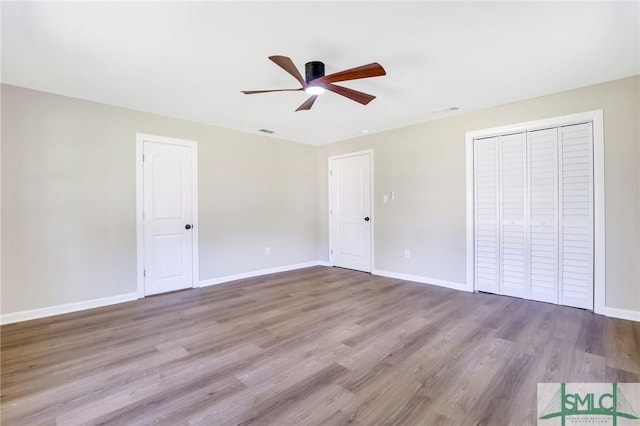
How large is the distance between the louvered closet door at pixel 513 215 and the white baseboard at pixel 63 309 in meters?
4.79

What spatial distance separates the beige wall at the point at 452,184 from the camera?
2953mm

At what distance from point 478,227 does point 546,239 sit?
74 cm

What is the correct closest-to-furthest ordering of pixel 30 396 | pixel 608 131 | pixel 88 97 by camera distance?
pixel 30 396 < pixel 608 131 < pixel 88 97

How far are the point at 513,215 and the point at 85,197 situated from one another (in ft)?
17.0

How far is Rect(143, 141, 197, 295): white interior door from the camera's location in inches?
154

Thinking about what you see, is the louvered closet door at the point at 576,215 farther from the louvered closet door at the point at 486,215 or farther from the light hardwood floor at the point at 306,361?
the louvered closet door at the point at 486,215

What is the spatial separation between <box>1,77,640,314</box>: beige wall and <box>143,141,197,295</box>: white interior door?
176 mm

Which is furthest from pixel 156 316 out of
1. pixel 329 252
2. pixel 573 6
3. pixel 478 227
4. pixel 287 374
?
pixel 573 6

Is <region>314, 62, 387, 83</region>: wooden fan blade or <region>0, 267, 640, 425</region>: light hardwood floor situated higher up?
<region>314, 62, 387, 83</region>: wooden fan blade

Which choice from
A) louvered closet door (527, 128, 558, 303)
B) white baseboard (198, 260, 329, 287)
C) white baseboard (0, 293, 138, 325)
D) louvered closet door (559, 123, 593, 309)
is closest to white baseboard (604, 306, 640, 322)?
louvered closet door (559, 123, 593, 309)

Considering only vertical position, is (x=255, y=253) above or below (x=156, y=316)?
above

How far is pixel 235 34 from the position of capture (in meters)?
2.19

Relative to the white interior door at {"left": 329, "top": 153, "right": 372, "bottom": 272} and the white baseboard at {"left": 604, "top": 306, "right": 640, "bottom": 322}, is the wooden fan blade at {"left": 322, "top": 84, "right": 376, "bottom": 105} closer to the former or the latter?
the white interior door at {"left": 329, "top": 153, "right": 372, "bottom": 272}

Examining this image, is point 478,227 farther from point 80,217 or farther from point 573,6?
point 80,217
